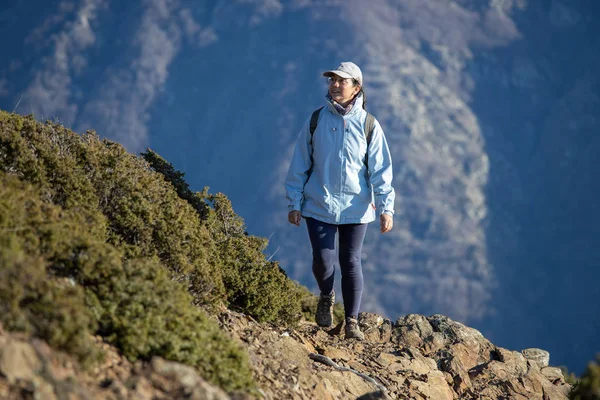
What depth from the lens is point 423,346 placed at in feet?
25.8

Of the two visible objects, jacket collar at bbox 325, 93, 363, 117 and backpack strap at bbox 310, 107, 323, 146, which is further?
backpack strap at bbox 310, 107, 323, 146

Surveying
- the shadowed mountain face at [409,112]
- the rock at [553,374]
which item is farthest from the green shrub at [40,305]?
the shadowed mountain face at [409,112]

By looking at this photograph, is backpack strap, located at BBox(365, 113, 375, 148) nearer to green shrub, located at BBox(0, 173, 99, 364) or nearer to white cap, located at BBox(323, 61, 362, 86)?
white cap, located at BBox(323, 61, 362, 86)

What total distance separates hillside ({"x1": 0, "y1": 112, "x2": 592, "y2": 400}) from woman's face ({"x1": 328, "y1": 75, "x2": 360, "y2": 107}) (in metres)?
1.52

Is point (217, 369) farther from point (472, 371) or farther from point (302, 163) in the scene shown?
point (472, 371)

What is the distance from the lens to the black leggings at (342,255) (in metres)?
6.96

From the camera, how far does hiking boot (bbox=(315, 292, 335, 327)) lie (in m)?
7.35

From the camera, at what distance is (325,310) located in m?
7.41

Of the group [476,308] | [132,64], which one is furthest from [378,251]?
[132,64]

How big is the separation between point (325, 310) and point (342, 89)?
2153mm

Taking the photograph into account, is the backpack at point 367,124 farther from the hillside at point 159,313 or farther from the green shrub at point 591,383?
the green shrub at point 591,383

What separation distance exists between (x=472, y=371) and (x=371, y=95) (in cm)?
7989

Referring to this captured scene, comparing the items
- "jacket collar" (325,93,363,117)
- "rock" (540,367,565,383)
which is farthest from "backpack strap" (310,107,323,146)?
"rock" (540,367,565,383)

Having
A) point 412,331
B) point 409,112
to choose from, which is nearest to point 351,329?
point 412,331
